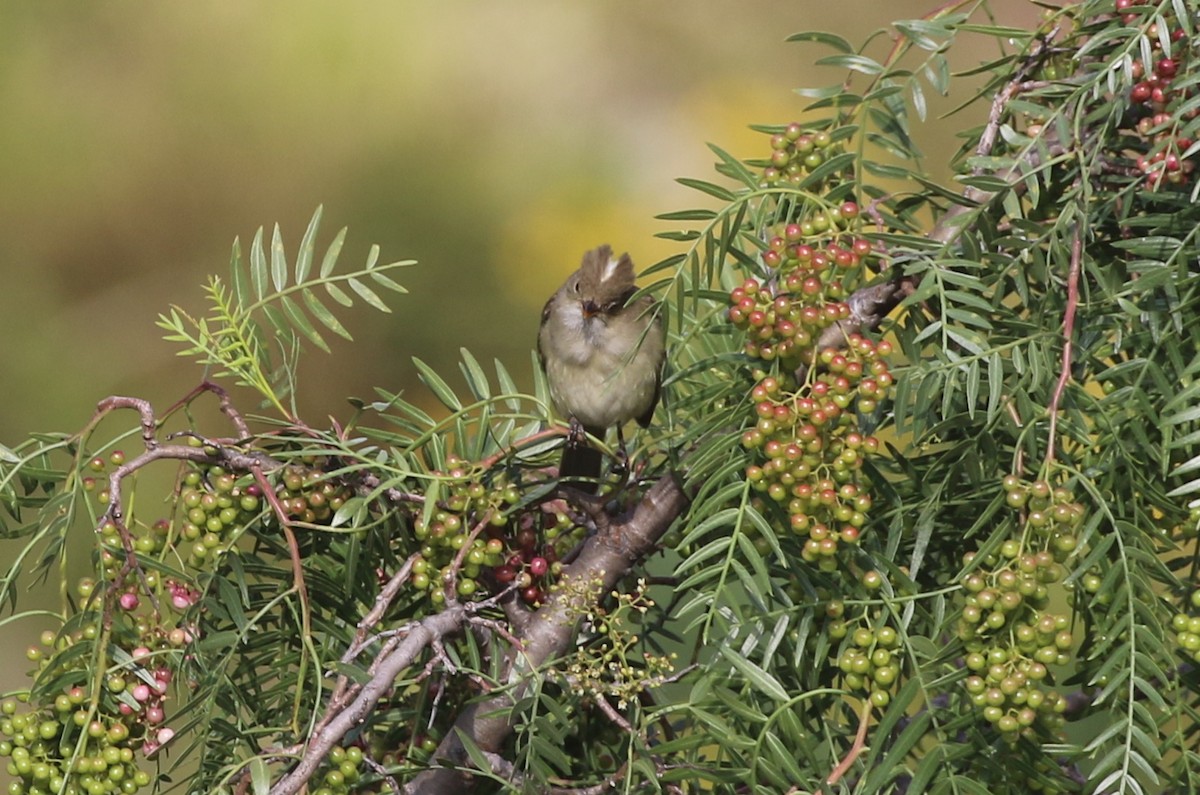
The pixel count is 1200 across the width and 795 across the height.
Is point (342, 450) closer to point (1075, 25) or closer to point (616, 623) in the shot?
point (616, 623)

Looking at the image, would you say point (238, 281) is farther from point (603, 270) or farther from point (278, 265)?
point (603, 270)

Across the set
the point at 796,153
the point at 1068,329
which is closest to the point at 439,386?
the point at 796,153

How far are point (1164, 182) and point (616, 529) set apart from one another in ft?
1.36

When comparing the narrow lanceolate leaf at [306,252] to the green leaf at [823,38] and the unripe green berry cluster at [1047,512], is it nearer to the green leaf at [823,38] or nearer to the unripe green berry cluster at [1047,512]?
the green leaf at [823,38]

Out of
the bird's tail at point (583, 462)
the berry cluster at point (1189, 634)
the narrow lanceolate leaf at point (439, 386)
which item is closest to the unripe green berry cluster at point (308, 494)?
the narrow lanceolate leaf at point (439, 386)

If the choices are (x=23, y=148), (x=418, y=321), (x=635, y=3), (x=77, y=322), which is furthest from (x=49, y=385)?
(x=635, y=3)

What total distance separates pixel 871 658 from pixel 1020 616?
10 centimetres

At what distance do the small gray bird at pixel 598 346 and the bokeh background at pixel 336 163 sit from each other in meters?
0.37

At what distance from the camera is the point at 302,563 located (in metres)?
0.87

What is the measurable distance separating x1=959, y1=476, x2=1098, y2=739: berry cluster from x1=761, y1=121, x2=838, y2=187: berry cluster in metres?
0.27

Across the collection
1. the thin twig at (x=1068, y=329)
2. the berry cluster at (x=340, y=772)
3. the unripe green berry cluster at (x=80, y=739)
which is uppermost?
the thin twig at (x=1068, y=329)

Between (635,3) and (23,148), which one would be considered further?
(635,3)

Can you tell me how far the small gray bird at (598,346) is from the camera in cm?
184

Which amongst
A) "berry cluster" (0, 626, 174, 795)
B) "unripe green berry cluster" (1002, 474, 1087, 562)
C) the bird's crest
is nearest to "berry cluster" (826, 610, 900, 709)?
"unripe green berry cluster" (1002, 474, 1087, 562)
